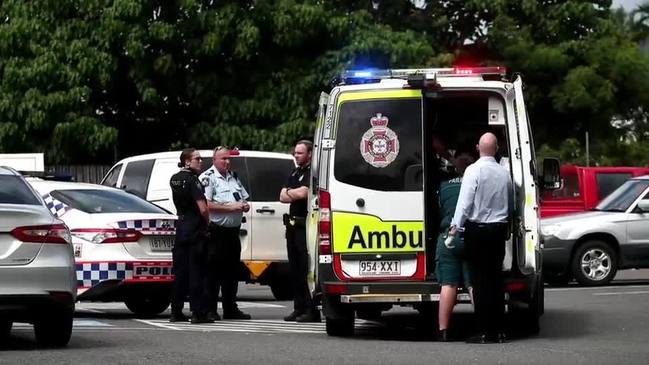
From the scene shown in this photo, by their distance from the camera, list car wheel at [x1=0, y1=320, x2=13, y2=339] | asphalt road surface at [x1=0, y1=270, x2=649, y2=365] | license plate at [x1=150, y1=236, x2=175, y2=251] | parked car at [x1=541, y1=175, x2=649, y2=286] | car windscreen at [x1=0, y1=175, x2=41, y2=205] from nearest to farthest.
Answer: asphalt road surface at [x1=0, y1=270, x2=649, y2=365] < car windscreen at [x1=0, y1=175, x2=41, y2=205] < car wheel at [x1=0, y1=320, x2=13, y2=339] < license plate at [x1=150, y1=236, x2=175, y2=251] < parked car at [x1=541, y1=175, x2=649, y2=286]

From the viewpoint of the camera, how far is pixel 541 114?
37.8 metres

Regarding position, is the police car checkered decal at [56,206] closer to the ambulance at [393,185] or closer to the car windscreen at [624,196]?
the ambulance at [393,185]

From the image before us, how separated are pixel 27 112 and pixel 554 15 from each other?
1196cm

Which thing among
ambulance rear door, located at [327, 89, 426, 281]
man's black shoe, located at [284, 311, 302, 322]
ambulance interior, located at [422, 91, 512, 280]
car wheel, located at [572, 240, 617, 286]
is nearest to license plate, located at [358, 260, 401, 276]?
ambulance rear door, located at [327, 89, 426, 281]

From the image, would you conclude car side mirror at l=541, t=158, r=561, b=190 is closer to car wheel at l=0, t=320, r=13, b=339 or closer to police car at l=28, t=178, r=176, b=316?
police car at l=28, t=178, r=176, b=316

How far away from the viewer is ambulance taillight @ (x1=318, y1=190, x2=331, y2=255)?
13797mm

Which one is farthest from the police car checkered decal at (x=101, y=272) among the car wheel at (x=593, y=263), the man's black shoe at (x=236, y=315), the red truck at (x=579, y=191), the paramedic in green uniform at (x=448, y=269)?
the red truck at (x=579, y=191)

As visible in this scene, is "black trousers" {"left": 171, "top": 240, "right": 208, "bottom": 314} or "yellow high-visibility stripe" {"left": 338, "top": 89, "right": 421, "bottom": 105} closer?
"yellow high-visibility stripe" {"left": 338, "top": 89, "right": 421, "bottom": 105}

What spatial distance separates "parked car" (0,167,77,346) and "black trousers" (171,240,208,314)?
10.8 feet

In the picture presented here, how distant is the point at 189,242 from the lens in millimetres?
16031

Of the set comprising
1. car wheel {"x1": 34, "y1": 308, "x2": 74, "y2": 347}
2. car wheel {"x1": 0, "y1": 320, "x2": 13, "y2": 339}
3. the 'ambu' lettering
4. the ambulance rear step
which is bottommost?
car wheel {"x1": 0, "y1": 320, "x2": 13, "y2": 339}

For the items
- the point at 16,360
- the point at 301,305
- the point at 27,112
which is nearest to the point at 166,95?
the point at 27,112

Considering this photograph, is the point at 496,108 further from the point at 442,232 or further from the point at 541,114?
the point at 541,114

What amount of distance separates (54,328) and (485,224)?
3.56m
